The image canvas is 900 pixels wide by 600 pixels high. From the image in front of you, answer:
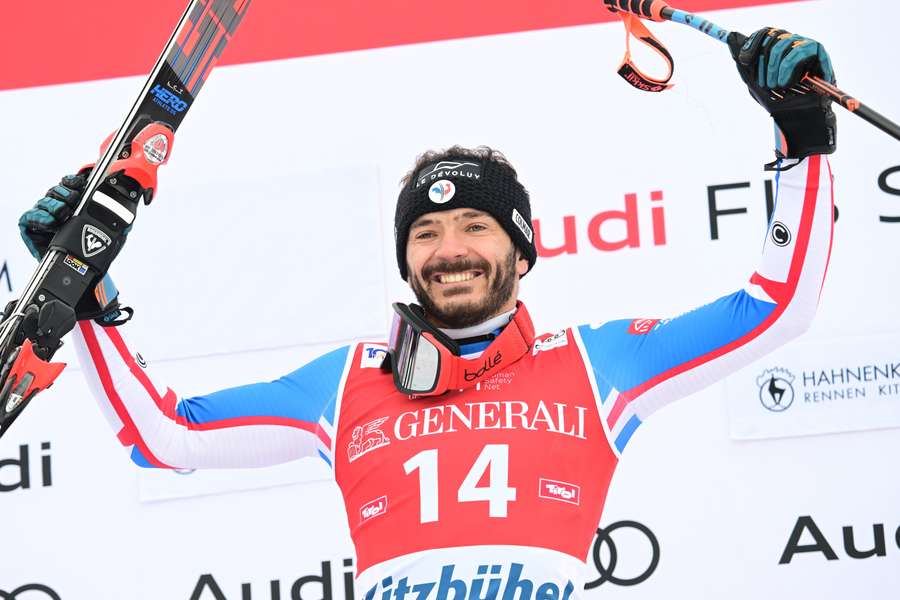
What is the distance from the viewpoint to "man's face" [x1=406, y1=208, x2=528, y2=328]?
213 centimetres

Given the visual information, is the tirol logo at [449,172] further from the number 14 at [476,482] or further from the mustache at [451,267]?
the number 14 at [476,482]

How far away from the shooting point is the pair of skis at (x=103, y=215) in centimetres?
193

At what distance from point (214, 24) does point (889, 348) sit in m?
1.77

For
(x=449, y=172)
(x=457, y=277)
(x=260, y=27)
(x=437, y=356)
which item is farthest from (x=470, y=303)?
(x=260, y=27)

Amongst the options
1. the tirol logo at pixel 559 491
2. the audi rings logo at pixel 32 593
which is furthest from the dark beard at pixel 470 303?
the audi rings logo at pixel 32 593

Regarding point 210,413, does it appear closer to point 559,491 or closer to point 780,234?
point 559,491

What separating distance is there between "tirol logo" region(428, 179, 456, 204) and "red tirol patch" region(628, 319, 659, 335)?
1.31 ft

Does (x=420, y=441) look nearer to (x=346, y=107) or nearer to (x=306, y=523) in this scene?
(x=306, y=523)

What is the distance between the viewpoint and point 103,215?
6.66 ft

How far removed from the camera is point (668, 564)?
2936mm

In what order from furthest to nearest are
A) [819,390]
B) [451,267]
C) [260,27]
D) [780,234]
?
[260,27]
[819,390]
[451,267]
[780,234]

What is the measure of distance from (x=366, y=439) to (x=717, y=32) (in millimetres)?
904

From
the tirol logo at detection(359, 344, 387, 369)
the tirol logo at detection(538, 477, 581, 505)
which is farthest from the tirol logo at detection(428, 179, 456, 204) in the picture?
the tirol logo at detection(538, 477, 581, 505)

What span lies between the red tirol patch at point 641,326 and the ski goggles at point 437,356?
0.18 meters
